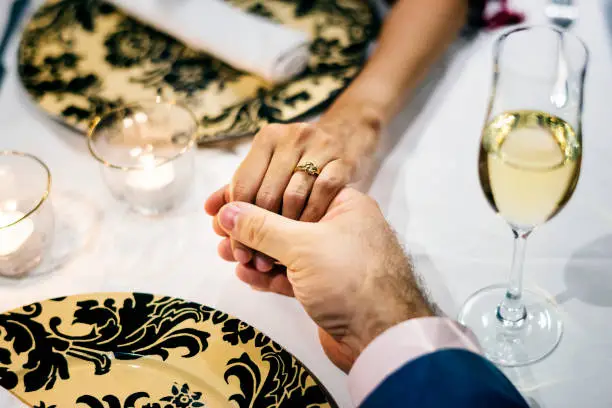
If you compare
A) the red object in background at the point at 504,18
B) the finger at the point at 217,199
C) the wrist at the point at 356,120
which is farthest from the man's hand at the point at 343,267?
the red object in background at the point at 504,18

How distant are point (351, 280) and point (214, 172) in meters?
0.39

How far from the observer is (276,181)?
927 millimetres

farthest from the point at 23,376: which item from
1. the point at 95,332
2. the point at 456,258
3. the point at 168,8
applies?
the point at 168,8

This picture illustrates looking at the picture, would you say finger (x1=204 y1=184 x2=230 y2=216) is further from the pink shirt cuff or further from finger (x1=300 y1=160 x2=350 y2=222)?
the pink shirt cuff

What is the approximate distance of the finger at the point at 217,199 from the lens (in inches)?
37.9

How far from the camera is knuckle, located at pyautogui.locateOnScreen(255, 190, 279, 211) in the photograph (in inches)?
36.2

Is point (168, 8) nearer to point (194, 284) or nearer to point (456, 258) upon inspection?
point (194, 284)

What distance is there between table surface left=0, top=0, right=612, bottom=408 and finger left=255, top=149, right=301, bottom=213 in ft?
0.37

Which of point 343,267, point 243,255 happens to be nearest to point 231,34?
point 243,255

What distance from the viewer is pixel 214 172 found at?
107cm

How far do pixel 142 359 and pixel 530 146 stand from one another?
531 mm

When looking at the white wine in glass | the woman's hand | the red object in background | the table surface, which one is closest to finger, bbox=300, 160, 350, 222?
the woman's hand

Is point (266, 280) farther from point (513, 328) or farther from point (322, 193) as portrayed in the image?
point (513, 328)

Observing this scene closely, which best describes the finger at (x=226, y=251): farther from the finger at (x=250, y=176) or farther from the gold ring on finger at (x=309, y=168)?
the gold ring on finger at (x=309, y=168)
